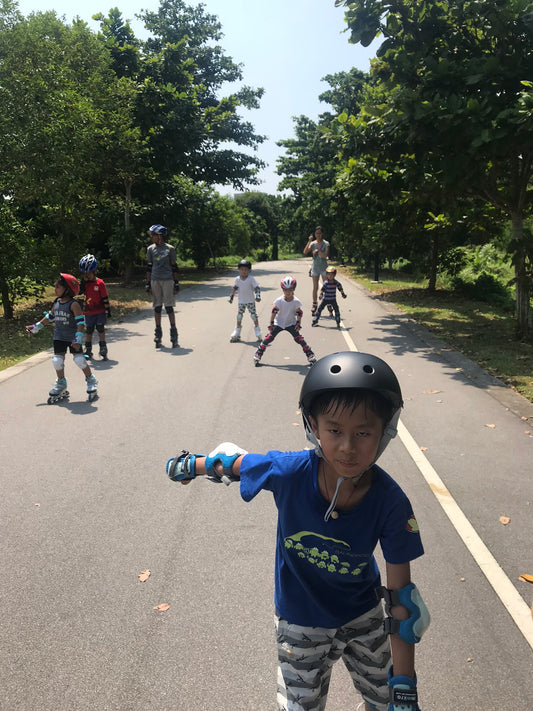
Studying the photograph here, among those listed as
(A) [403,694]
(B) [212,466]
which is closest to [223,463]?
(B) [212,466]

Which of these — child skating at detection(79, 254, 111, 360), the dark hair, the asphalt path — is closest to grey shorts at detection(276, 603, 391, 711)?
the asphalt path

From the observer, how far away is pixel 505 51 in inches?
382

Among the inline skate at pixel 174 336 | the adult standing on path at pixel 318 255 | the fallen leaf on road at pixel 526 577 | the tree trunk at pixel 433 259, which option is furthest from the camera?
the tree trunk at pixel 433 259

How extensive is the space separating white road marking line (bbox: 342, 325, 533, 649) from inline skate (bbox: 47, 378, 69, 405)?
15.6ft

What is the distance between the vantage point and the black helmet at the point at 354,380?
1942mm

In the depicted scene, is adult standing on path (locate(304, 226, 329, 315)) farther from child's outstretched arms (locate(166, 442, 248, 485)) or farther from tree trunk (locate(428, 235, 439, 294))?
child's outstretched arms (locate(166, 442, 248, 485))

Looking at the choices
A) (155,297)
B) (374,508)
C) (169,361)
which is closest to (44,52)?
(155,297)

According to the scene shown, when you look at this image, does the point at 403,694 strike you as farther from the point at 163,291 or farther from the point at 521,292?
the point at 521,292

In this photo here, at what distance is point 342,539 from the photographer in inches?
79.4

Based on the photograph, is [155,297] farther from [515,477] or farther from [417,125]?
[515,477]

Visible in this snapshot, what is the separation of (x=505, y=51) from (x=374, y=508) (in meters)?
10.2

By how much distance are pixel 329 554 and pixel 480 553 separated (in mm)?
2435

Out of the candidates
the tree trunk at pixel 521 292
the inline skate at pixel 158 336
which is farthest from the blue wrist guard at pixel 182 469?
the tree trunk at pixel 521 292

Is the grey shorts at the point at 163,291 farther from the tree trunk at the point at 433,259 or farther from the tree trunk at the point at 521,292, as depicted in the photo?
the tree trunk at the point at 433,259
